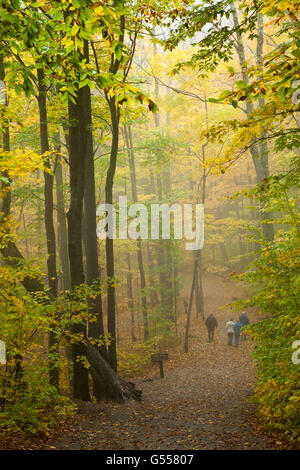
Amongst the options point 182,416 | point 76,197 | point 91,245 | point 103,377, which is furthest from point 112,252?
point 182,416

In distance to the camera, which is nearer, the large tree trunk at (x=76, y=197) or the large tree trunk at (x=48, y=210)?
the large tree trunk at (x=76, y=197)

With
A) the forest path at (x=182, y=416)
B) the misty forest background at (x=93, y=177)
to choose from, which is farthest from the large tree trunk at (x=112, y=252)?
the forest path at (x=182, y=416)

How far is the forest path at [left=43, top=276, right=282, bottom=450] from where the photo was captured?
539cm

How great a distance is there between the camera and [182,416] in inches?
290

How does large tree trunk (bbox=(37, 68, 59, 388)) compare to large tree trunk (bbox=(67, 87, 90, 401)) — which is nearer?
large tree trunk (bbox=(67, 87, 90, 401))

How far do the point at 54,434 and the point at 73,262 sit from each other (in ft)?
10.9

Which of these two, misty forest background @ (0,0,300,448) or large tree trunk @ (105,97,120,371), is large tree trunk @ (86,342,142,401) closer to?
misty forest background @ (0,0,300,448)

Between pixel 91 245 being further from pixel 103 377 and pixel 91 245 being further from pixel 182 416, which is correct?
pixel 182 416

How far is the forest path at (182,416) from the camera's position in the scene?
5391mm

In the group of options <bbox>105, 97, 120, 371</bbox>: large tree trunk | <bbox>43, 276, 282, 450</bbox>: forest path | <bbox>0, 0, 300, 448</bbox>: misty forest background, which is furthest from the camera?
<bbox>105, 97, 120, 371</bbox>: large tree trunk

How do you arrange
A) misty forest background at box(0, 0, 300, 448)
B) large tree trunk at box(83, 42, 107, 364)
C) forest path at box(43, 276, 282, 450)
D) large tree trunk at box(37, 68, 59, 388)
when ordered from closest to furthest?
misty forest background at box(0, 0, 300, 448), forest path at box(43, 276, 282, 450), large tree trunk at box(37, 68, 59, 388), large tree trunk at box(83, 42, 107, 364)

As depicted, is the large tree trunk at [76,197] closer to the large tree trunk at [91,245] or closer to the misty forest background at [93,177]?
the misty forest background at [93,177]

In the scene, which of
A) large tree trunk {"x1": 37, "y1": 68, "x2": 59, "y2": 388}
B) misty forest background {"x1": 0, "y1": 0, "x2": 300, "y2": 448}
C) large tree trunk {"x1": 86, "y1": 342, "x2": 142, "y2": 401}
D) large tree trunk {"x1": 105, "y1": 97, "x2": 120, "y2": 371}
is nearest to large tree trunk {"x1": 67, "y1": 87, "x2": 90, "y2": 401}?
misty forest background {"x1": 0, "y1": 0, "x2": 300, "y2": 448}
